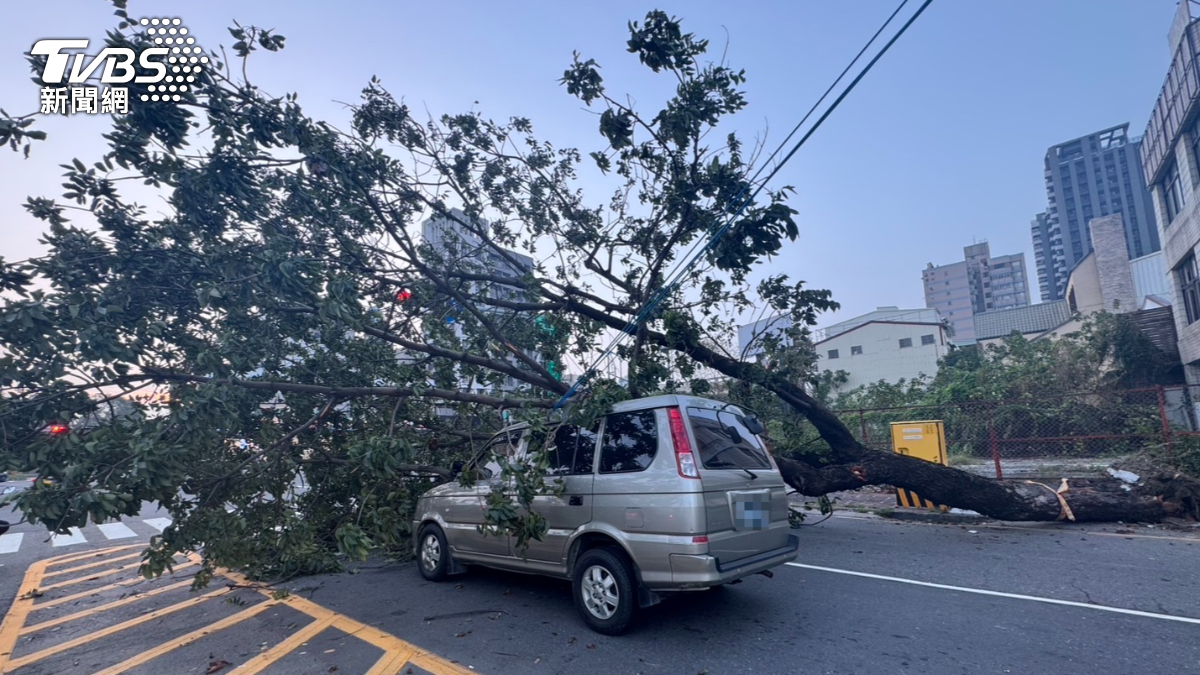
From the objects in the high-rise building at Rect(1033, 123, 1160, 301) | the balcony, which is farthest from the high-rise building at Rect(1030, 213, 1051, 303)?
the balcony

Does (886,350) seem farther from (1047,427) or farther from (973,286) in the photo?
(973,286)

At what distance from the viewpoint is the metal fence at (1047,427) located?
1349 cm

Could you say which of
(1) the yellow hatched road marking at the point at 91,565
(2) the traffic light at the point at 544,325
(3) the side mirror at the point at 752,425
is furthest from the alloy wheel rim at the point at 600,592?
(1) the yellow hatched road marking at the point at 91,565

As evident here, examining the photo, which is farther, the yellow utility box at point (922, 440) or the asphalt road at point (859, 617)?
the yellow utility box at point (922, 440)

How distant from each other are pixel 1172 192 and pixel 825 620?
21.1 meters

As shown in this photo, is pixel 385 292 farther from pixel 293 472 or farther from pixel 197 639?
pixel 197 639

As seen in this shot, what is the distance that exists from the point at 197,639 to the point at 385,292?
4.86 meters

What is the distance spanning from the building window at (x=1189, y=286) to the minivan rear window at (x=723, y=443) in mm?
18412

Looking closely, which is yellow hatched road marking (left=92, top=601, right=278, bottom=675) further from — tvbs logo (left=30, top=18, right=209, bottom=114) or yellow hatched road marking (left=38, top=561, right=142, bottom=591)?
tvbs logo (left=30, top=18, right=209, bottom=114)

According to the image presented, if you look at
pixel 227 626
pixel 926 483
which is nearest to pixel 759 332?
pixel 926 483

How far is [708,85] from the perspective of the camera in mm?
9406

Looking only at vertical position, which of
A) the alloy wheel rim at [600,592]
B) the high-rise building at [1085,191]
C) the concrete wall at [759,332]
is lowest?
the alloy wheel rim at [600,592]

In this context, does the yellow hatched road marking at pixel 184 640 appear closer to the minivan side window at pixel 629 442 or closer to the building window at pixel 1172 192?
the minivan side window at pixel 629 442

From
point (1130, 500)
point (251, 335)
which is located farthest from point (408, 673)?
point (1130, 500)
